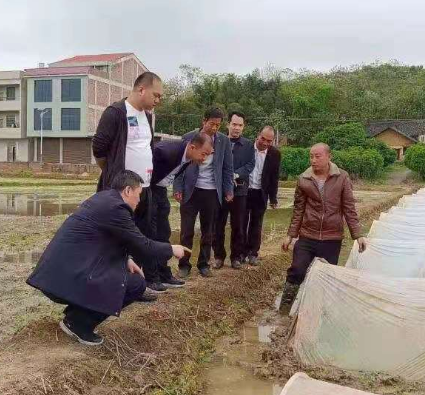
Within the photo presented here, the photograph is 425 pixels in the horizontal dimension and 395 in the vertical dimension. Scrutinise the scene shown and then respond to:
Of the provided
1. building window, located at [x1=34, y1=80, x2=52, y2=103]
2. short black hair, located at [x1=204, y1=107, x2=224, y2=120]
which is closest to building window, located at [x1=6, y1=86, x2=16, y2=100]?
building window, located at [x1=34, y1=80, x2=52, y2=103]

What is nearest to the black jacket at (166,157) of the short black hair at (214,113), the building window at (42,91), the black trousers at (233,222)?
the short black hair at (214,113)

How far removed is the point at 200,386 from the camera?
3674 mm

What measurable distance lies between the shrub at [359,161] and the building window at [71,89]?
17438 millimetres

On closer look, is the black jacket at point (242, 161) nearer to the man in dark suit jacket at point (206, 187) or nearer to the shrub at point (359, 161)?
the man in dark suit jacket at point (206, 187)

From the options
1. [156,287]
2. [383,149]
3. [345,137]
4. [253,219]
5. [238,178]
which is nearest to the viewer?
[156,287]

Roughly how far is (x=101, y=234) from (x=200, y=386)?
1.16 m

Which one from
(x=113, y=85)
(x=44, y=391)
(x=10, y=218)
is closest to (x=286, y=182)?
(x=113, y=85)

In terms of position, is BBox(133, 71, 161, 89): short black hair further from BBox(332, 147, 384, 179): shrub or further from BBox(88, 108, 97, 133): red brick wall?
BBox(88, 108, 97, 133): red brick wall

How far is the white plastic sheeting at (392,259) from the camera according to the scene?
5.33 m

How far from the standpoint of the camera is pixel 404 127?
44.2 m

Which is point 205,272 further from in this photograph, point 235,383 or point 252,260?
point 235,383

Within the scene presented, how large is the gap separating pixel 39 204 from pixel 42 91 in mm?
24279

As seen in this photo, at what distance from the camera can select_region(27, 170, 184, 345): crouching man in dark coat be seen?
3.40m

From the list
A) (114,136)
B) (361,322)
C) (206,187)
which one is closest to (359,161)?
(206,187)
